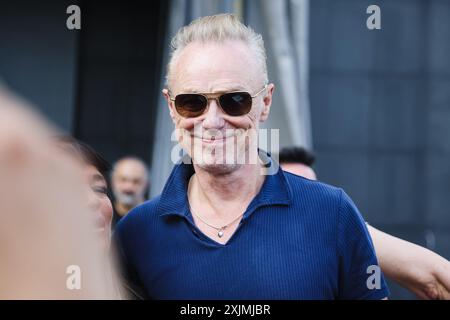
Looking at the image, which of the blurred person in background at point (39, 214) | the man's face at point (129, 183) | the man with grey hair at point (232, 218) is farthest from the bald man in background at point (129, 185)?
the blurred person in background at point (39, 214)

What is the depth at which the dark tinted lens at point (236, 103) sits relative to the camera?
1454 millimetres

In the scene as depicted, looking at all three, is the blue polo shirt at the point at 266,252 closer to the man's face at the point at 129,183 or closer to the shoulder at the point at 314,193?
the shoulder at the point at 314,193

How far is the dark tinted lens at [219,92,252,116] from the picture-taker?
1454 mm

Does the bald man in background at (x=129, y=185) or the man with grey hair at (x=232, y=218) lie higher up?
the man with grey hair at (x=232, y=218)

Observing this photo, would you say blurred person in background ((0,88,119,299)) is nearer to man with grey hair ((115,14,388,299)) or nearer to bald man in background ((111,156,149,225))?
man with grey hair ((115,14,388,299))

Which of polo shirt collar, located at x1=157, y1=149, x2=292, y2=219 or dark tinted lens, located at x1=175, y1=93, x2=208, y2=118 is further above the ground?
dark tinted lens, located at x1=175, y1=93, x2=208, y2=118

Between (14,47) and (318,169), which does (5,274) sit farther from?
(318,169)

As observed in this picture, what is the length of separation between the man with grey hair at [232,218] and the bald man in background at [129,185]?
1987 mm

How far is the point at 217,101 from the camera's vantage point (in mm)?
1453

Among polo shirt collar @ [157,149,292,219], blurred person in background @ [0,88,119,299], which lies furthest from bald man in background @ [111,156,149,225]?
blurred person in background @ [0,88,119,299]

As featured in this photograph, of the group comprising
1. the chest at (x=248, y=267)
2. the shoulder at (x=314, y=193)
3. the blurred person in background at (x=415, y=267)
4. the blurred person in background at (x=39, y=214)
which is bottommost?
the blurred person in background at (x=415, y=267)

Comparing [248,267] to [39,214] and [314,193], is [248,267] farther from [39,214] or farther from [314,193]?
[39,214]

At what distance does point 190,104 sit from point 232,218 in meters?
0.24

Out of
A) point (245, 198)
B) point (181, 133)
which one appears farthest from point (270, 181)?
point (181, 133)
